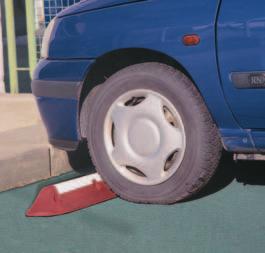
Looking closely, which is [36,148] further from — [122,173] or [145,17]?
[145,17]

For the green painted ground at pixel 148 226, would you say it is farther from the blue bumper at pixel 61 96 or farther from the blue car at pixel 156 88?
the blue bumper at pixel 61 96

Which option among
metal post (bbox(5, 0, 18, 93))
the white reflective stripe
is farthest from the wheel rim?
metal post (bbox(5, 0, 18, 93))

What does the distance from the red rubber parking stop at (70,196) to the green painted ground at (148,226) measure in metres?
0.07

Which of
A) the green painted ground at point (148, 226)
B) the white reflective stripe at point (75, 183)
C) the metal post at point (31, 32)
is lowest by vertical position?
the white reflective stripe at point (75, 183)

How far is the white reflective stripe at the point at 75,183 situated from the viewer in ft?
12.2

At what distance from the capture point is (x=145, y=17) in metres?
3.37

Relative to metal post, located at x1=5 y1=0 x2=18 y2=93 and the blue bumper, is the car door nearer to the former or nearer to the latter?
the blue bumper

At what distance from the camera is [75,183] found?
3811mm

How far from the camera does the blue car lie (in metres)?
3.16

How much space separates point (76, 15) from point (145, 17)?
52cm

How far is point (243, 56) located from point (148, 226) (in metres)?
0.96

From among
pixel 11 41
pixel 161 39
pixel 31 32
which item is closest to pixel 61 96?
pixel 161 39

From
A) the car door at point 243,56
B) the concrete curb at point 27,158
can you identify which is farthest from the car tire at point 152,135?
the concrete curb at point 27,158

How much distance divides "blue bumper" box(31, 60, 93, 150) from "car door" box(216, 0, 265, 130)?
833 mm
